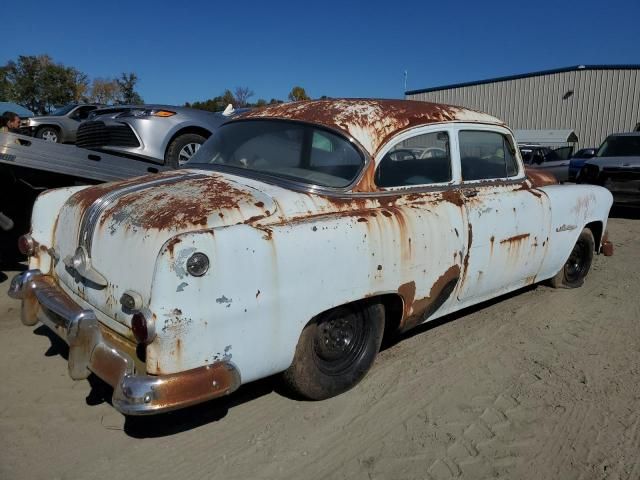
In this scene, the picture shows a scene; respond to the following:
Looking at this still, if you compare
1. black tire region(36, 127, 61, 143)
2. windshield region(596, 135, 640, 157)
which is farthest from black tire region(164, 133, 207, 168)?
black tire region(36, 127, 61, 143)

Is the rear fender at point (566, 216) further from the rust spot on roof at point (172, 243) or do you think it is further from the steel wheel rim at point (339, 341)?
the rust spot on roof at point (172, 243)

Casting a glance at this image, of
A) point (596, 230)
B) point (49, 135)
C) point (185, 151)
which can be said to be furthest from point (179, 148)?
point (49, 135)

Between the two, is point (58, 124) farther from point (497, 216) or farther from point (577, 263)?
point (497, 216)

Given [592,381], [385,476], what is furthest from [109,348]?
[592,381]

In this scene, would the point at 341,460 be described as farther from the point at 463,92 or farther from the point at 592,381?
the point at 463,92

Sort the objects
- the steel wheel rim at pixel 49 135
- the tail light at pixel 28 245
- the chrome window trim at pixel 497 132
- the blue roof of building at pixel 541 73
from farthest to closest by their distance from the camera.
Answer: the blue roof of building at pixel 541 73
the steel wheel rim at pixel 49 135
the chrome window trim at pixel 497 132
the tail light at pixel 28 245

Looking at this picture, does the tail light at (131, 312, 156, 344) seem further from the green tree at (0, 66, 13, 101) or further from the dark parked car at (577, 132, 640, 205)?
the green tree at (0, 66, 13, 101)

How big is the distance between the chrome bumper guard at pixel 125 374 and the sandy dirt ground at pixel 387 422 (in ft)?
1.39

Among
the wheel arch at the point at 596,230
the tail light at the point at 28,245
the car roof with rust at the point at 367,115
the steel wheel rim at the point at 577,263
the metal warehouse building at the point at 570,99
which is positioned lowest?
the steel wheel rim at the point at 577,263

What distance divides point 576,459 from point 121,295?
94.6 inches

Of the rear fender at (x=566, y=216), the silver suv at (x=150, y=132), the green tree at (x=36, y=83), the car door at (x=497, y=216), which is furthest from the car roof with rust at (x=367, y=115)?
the green tree at (x=36, y=83)

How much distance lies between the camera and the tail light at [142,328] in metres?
2.20

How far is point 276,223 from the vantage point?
8.55ft

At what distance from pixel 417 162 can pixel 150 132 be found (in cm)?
393
